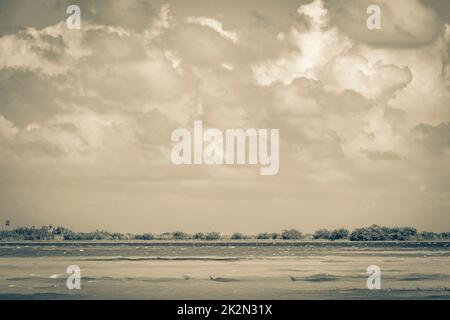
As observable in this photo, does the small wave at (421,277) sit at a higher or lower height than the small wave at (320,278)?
higher

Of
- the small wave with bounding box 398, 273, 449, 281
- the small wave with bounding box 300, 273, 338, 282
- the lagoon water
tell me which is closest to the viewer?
the lagoon water

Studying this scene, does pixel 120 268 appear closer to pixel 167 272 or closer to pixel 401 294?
pixel 167 272

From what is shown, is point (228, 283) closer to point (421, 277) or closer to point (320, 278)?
point (320, 278)

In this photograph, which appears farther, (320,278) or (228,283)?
(320,278)

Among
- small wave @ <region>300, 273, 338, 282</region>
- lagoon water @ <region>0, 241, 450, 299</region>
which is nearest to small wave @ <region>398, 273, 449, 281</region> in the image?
lagoon water @ <region>0, 241, 450, 299</region>

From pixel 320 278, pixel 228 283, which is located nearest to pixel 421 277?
pixel 320 278

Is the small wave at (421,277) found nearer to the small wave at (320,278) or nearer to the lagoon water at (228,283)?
the lagoon water at (228,283)

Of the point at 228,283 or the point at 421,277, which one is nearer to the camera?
the point at 228,283

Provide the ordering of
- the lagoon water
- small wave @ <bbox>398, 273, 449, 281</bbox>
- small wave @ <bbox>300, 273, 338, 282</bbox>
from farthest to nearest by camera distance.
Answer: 1. small wave @ <bbox>300, 273, 338, 282</bbox>
2. small wave @ <bbox>398, 273, 449, 281</bbox>
3. the lagoon water

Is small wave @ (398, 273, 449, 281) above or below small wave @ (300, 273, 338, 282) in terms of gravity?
above

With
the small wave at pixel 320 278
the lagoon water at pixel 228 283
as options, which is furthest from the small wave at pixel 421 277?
the small wave at pixel 320 278

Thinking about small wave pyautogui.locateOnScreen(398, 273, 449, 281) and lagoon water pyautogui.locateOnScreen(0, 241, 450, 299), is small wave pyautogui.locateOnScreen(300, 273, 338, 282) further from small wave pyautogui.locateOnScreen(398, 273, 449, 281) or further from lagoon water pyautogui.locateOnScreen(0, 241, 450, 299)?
small wave pyautogui.locateOnScreen(398, 273, 449, 281)
